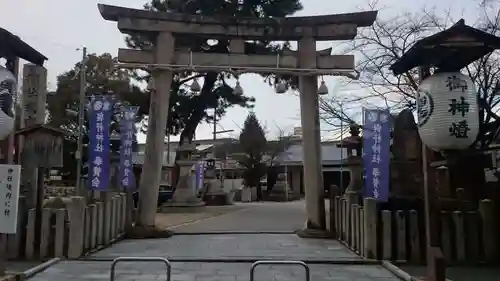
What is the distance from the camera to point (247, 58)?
14336mm

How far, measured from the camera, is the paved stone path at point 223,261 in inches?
337

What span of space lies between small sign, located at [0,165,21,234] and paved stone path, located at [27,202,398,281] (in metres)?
1.30

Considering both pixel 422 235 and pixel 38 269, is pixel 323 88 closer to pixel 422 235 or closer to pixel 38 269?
pixel 422 235

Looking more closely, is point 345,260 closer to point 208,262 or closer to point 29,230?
point 208,262

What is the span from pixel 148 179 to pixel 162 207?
48.0ft

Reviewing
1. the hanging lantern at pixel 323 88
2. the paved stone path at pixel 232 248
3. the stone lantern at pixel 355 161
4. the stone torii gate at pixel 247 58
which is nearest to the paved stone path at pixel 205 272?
the paved stone path at pixel 232 248

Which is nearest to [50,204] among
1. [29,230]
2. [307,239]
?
[29,230]

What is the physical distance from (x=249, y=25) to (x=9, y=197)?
29.5ft

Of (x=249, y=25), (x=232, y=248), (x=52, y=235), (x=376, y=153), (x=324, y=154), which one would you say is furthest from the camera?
(x=324, y=154)

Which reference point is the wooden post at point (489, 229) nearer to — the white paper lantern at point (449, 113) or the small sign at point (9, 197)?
the white paper lantern at point (449, 113)

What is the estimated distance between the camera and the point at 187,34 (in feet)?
47.1

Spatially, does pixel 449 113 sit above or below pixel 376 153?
above

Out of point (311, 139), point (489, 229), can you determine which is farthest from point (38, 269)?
point (489, 229)

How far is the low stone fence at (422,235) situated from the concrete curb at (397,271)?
46 centimetres
